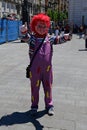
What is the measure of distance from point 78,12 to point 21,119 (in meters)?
47.5

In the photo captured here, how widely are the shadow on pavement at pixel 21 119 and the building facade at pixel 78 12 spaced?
46.5 meters

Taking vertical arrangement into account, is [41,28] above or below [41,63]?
above

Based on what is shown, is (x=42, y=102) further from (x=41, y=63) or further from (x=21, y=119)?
(x=41, y=63)

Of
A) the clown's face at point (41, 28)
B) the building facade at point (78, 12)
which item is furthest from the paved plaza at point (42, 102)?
the building facade at point (78, 12)

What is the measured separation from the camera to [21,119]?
20.0 feet

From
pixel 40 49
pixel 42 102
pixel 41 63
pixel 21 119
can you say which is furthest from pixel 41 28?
pixel 42 102

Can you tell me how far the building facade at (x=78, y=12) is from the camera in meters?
52.4

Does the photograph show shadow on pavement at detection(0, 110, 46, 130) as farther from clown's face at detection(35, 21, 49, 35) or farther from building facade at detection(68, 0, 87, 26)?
building facade at detection(68, 0, 87, 26)

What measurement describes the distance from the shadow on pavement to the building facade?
4655 cm

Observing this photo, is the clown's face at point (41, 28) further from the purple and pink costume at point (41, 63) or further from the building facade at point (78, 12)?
the building facade at point (78, 12)

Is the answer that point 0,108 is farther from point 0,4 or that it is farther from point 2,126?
point 0,4

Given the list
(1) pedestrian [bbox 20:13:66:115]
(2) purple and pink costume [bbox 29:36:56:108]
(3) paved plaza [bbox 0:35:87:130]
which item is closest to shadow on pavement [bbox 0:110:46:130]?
(3) paved plaza [bbox 0:35:87:130]

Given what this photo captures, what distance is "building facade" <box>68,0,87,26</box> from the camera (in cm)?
5238

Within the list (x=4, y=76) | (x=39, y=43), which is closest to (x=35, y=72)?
(x=39, y=43)
